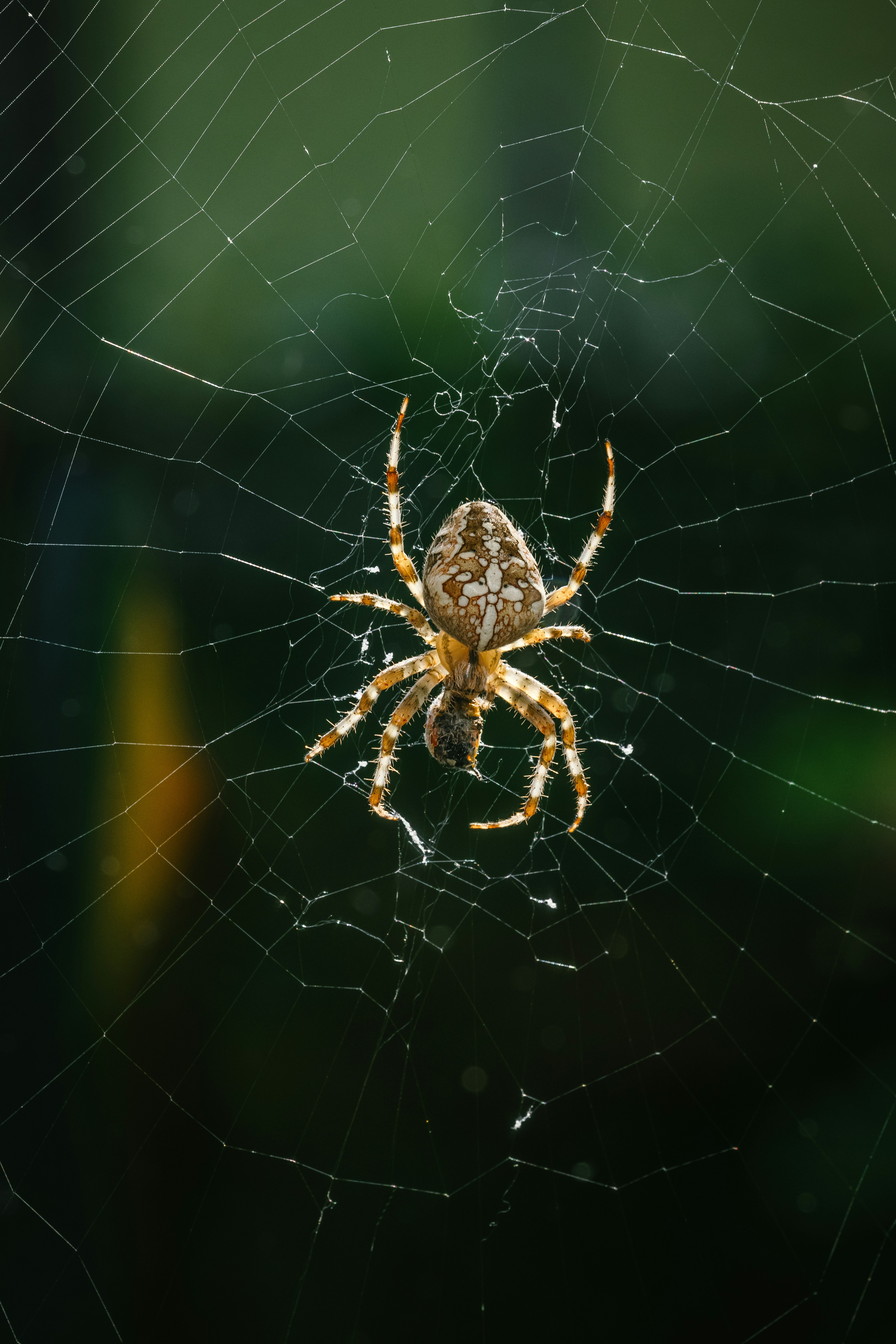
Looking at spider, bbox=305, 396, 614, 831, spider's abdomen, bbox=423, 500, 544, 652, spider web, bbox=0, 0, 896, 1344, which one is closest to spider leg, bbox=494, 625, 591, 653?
spider, bbox=305, 396, 614, 831

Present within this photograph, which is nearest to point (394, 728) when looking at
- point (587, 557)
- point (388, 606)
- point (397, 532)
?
point (388, 606)

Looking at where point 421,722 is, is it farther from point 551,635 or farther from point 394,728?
point 551,635

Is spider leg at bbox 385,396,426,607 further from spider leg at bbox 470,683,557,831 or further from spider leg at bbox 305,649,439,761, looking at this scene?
spider leg at bbox 470,683,557,831

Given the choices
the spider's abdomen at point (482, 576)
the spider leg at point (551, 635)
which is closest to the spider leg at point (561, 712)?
the spider leg at point (551, 635)

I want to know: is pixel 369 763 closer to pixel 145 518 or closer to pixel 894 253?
pixel 145 518

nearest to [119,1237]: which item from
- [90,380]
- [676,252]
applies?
[90,380]

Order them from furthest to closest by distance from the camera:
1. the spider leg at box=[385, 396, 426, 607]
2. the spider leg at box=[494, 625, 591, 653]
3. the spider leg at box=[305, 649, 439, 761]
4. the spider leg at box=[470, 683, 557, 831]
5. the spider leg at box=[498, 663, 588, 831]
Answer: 1. the spider leg at box=[498, 663, 588, 831]
2. the spider leg at box=[470, 683, 557, 831]
3. the spider leg at box=[305, 649, 439, 761]
4. the spider leg at box=[494, 625, 591, 653]
5. the spider leg at box=[385, 396, 426, 607]
